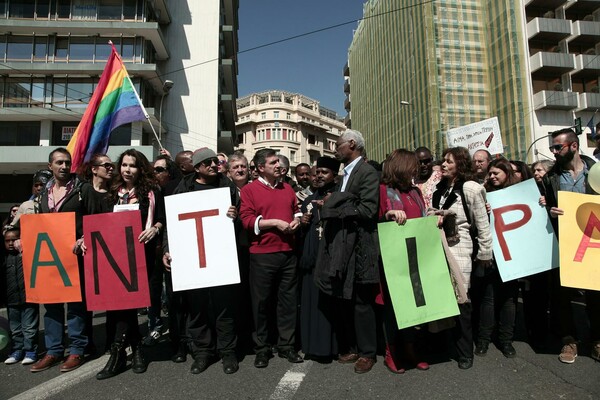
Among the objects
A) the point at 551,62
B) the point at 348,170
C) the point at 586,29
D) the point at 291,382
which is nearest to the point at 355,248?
the point at 348,170

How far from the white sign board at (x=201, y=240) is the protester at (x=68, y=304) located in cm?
97

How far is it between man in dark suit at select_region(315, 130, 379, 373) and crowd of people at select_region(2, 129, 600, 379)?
1cm

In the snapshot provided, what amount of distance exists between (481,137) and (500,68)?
25.3 metres

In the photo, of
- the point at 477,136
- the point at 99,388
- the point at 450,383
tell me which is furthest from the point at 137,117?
the point at 477,136

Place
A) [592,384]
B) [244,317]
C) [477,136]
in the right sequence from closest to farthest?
[592,384] → [244,317] → [477,136]

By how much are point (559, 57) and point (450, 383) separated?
34.3 m

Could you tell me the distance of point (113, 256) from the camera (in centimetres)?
374

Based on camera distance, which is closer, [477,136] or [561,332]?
[561,332]

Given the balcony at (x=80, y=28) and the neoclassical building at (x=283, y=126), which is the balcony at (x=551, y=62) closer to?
the balcony at (x=80, y=28)

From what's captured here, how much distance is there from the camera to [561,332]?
4.00 m

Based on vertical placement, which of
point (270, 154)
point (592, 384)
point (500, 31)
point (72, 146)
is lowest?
point (592, 384)

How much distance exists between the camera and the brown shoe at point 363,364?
3572 millimetres

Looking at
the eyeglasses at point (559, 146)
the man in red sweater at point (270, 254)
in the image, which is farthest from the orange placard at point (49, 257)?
the eyeglasses at point (559, 146)

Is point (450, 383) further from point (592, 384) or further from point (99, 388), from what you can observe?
point (99, 388)
